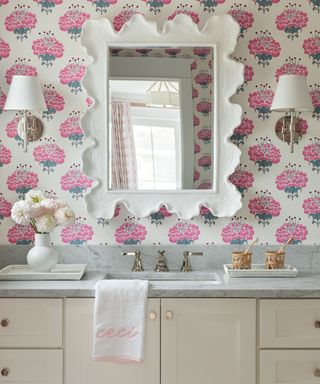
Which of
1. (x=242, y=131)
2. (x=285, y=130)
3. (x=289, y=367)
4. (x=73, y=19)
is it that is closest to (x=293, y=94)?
(x=285, y=130)

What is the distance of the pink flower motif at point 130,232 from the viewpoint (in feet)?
10.2

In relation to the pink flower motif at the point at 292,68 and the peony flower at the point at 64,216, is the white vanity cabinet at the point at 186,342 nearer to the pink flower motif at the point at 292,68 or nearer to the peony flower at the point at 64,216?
the peony flower at the point at 64,216

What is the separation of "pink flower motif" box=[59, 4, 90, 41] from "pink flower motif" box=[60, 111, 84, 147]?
1.31 feet

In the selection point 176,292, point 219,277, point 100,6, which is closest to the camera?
point 176,292

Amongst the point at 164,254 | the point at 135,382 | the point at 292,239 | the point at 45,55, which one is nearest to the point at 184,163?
the point at 164,254

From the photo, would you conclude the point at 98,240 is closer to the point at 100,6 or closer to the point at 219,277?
the point at 219,277

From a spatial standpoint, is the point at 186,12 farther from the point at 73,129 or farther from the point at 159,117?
the point at 73,129

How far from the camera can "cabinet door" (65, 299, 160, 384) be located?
2602 mm

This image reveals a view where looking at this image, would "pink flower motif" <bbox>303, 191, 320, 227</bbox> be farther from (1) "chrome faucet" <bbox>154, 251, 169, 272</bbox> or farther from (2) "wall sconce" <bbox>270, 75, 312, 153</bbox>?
(1) "chrome faucet" <bbox>154, 251, 169, 272</bbox>

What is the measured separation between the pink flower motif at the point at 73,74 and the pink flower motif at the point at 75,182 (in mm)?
379

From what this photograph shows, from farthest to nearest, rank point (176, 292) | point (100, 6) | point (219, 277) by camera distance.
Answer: point (100, 6) < point (219, 277) < point (176, 292)

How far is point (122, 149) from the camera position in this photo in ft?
10.0

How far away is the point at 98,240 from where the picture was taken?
3.11m

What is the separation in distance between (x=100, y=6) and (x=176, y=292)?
1.42 meters
